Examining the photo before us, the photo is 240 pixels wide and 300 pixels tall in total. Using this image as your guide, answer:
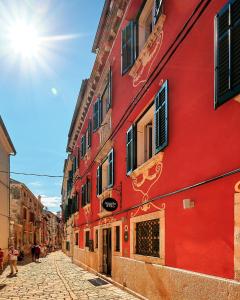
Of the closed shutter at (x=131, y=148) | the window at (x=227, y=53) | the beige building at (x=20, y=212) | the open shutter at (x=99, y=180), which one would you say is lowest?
the beige building at (x=20, y=212)

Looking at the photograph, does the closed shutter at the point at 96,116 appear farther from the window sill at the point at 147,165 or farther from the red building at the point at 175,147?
the window sill at the point at 147,165

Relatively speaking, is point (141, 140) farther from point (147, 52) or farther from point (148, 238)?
point (148, 238)

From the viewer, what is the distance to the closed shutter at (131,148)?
35.0ft

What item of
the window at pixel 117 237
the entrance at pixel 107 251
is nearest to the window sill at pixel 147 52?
the window at pixel 117 237

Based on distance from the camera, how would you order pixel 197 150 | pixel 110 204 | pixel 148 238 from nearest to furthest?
pixel 197 150 < pixel 148 238 < pixel 110 204

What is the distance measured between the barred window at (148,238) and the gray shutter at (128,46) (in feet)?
16.0

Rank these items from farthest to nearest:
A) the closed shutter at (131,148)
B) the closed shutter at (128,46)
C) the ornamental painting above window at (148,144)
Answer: the closed shutter at (128,46) < the closed shutter at (131,148) < the ornamental painting above window at (148,144)

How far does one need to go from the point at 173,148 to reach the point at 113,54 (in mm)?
7671

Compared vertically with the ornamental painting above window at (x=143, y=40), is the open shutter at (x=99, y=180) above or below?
below

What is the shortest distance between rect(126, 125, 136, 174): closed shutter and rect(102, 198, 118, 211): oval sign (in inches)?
72.1

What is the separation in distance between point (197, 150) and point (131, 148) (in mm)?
4243

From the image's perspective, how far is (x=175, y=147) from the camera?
7789mm

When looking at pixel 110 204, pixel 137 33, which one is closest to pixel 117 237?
pixel 110 204

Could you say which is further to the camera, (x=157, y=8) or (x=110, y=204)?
(x=110, y=204)
